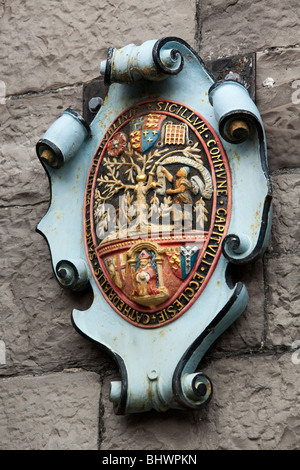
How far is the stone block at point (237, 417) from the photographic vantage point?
265cm

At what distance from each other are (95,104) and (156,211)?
482mm

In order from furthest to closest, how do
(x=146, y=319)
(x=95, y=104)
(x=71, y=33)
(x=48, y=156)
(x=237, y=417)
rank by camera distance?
(x=71, y=33)
(x=95, y=104)
(x=48, y=156)
(x=146, y=319)
(x=237, y=417)

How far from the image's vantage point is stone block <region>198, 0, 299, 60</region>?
2984 millimetres

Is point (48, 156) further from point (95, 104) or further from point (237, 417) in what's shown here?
point (237, 417)

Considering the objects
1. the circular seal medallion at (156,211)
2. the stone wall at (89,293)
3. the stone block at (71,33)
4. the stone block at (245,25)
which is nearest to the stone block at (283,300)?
the stone wall at (89,293)

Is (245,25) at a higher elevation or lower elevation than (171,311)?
higher

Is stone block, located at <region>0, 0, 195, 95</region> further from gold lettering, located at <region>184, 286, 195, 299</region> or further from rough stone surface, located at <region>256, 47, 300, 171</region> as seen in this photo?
gold lettering, located at <region>184, 286, 195, 299</region>

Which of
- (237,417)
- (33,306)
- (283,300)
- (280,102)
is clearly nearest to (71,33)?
(280,102)

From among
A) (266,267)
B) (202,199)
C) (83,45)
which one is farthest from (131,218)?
(83,45)

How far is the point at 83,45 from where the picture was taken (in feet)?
10.8

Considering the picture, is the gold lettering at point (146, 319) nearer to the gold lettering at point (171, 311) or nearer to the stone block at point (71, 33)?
the gold lettering at point (171, 311)

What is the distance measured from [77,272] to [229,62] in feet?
2.48

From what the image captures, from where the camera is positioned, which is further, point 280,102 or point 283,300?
point 280,102

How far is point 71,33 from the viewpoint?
3322 mm
